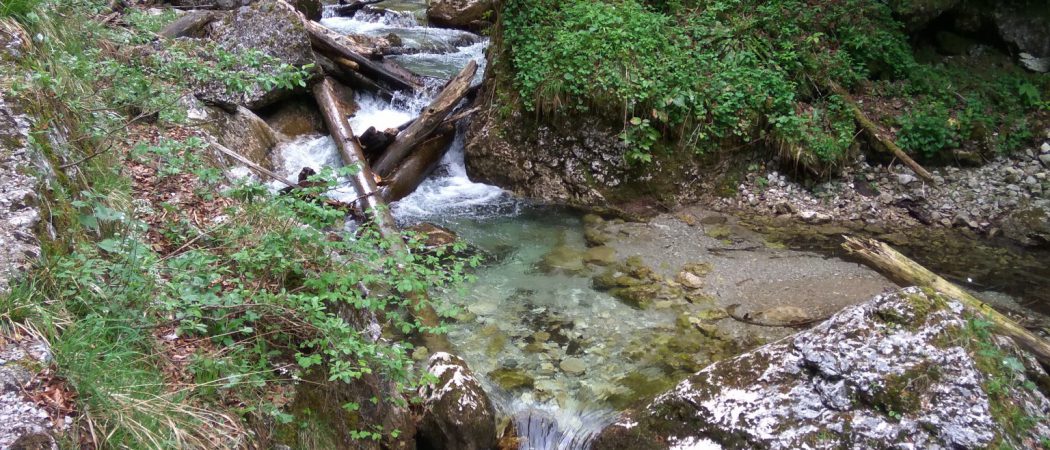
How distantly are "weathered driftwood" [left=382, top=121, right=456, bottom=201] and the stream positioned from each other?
140 mm

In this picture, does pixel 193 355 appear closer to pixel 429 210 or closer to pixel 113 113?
pixel 113 113

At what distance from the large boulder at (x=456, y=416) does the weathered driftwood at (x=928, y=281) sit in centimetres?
339

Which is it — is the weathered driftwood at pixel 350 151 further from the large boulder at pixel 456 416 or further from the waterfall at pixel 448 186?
the large boulder at pixel 456 416

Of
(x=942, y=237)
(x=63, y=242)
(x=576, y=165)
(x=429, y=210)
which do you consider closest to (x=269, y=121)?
(x=429, y=210)

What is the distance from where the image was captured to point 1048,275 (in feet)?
21.5

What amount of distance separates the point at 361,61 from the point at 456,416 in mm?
6668

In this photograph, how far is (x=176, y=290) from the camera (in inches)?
113

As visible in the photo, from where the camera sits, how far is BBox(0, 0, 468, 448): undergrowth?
2549 mm

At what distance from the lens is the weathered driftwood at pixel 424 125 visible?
7.96 meters

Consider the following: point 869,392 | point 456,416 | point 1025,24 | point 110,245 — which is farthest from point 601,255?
point 1025,24

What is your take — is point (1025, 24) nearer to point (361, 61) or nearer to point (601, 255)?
point (601, 255)

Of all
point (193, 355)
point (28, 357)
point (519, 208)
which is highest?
point (28, 357)

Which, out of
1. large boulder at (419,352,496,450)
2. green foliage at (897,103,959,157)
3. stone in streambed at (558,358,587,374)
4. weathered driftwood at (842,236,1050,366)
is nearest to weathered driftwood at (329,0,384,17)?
green foliage at (897,103,959,157)

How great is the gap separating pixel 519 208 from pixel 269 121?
3.64 metres
